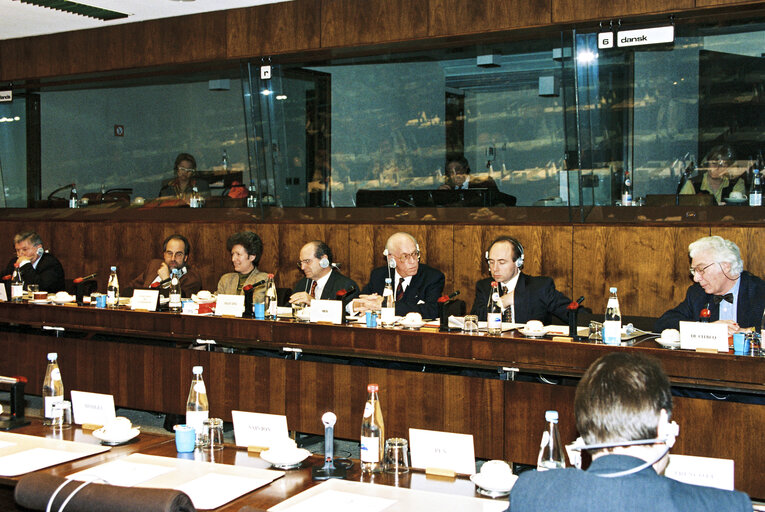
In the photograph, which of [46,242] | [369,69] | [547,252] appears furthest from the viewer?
[46,242]

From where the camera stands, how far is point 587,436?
5.15ft

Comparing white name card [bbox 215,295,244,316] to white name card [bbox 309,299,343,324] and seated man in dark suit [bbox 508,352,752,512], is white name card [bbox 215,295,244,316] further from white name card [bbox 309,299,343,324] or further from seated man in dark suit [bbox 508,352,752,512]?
seated man in dark suit [bbox 508,352,752,512]

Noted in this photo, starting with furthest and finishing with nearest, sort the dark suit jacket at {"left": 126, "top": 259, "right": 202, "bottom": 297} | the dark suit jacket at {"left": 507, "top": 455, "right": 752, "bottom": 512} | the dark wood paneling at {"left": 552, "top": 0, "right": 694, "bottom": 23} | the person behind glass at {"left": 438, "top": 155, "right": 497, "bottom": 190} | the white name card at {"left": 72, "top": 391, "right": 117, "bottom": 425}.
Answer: the person behind glass at {"left": 438, "top": 155, "right": 497, "bottom": 190}, the dark suit jacket at {"left": 126, "top": 259, "right": 202, "bottom": 297}, the dark wood paneling at {"left": 552, "top": 0, "right": 694, "bottom": 23}, the white name card at {"left": 72, "top": 391, "right": 117, "bottom": 425}, the dark suit jacket at {"left": 507, "top": 455, "right": 752, "bottom": 512}

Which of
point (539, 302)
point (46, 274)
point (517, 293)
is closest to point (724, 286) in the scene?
point (539, 302)

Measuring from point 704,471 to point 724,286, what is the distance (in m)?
2.18

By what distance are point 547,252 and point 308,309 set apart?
1.86m

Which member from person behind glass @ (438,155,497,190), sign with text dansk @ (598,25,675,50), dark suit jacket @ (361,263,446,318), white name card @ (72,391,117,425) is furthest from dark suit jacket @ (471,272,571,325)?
white name card @ (72,391,117,425)

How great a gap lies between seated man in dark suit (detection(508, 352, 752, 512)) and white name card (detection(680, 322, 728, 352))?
198 cm

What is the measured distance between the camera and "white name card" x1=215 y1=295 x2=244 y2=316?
4723 mm

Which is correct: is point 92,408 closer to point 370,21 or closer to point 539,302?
point 539,302

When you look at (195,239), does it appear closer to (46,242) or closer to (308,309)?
(46,242)

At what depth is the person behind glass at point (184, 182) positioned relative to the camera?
23.9 feet

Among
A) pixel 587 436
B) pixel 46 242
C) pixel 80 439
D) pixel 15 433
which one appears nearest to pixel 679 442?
pixel 587 436

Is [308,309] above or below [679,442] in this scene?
above
